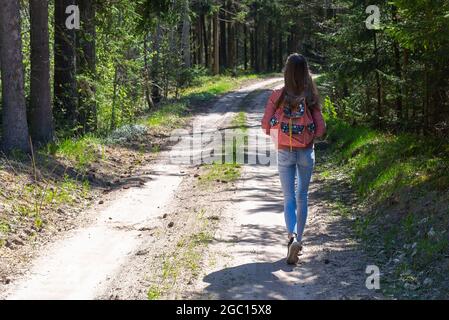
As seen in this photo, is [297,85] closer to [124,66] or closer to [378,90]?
[378,90]

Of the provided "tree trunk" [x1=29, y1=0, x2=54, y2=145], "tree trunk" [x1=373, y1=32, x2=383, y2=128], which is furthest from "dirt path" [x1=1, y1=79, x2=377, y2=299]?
"tree trunk" [x1=373, y1=32, x2=383, y2=128]

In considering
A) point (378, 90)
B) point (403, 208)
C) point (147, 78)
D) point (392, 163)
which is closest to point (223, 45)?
point (147, 78)

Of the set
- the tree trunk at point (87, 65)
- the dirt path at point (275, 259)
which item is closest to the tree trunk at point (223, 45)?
the tree trunk at point (87, 65)

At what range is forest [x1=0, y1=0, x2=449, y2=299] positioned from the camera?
7418mm

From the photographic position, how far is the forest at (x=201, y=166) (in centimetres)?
742

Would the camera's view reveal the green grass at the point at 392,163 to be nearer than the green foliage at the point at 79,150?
Yes

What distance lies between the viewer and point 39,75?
13461 millimetres

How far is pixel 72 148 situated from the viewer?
13.8m

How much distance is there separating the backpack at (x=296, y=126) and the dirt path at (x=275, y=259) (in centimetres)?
142

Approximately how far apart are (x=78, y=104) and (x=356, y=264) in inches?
452

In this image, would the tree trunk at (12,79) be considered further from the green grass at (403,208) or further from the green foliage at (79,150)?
the green grass at (403,208)

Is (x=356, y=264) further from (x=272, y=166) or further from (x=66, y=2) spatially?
(x=66, y=2)

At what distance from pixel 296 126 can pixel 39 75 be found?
8220 millimetres
